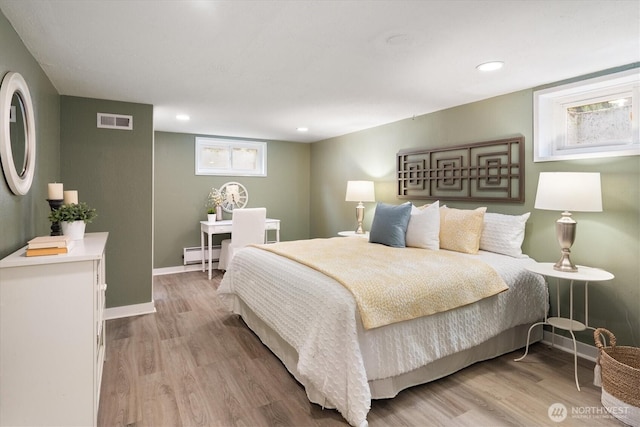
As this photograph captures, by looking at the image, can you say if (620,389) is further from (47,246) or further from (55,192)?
(55,192)

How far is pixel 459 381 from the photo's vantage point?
2.33 m

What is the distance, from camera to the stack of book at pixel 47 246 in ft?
5.58

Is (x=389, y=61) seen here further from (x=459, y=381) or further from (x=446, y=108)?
(x=459, y=381)

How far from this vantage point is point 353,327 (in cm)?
185

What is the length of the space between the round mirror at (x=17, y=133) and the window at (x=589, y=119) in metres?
3.73

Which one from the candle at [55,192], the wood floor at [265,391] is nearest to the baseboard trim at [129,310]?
the wood floor at [265,391]

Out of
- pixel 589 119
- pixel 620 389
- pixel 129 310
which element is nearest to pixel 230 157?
pixel 129 310

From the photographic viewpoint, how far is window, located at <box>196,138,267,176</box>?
5.73m

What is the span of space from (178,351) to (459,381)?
2.13m

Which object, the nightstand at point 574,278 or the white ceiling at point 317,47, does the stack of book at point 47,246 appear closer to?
the white ceiling at point 317,47

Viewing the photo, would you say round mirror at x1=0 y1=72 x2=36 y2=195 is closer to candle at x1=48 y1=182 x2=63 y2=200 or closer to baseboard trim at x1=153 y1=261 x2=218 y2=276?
candle at x1=48 y1=182 x2=63 y2=200

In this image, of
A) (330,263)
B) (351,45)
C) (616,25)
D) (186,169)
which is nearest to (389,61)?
(351,45)

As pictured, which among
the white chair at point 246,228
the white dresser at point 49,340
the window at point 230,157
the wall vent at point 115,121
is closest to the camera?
the white dresser at point 49,340

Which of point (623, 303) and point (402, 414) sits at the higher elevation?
point (623, 303)
